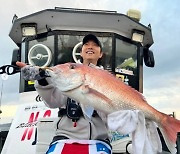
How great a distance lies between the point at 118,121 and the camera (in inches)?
119

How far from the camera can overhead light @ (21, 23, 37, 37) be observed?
23.0 ft

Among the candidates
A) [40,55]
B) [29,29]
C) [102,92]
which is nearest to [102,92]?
[102,92]

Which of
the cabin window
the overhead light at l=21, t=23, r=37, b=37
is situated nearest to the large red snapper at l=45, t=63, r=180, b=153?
the cabin window

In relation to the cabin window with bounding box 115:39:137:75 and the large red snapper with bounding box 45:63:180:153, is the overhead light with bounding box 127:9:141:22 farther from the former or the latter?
the large red snapper with bounding box 45:63:180:153

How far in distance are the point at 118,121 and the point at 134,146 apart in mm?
254

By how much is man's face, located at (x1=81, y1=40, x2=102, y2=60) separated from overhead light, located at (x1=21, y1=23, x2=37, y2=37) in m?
3.54

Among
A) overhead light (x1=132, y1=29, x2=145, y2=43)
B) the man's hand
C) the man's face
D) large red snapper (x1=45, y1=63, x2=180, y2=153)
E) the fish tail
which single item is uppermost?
overhead light (x1=132, y1=29, x2=145, y2=43)

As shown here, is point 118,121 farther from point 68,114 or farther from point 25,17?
point 25,17

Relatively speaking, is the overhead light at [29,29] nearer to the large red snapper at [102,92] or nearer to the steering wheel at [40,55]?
the steering wheel at [40,55]

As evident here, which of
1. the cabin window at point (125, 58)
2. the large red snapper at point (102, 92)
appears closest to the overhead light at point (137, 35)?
the cabin window at point (125, 58)

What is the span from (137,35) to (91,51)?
3825 millimetres

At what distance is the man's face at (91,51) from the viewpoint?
3549mm

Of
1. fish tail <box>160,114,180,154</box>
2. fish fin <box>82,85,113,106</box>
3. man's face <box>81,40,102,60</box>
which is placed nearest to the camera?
fish fin <box>82,85,113,106</box>

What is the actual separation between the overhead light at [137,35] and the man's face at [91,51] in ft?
12.0
